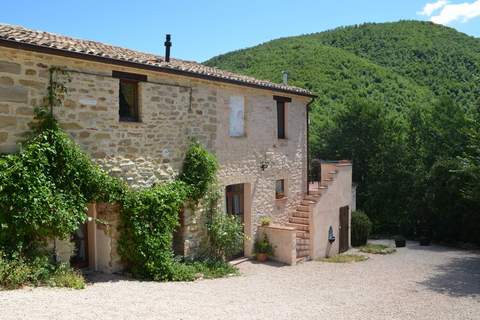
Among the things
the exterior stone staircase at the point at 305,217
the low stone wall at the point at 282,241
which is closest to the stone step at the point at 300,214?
the exterior stone staircase at the point at 305,217

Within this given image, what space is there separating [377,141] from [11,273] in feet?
80.4

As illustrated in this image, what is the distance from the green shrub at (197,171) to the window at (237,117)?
67.4 inches

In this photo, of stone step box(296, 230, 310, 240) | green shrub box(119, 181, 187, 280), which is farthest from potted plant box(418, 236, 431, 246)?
green shrub box(119, 181, 187, 280)

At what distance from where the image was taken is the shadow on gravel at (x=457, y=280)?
1056cm

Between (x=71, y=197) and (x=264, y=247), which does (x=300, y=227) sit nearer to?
(x=264, y=247)

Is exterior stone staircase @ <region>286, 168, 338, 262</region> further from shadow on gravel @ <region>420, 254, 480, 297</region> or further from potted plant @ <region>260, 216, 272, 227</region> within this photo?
shadow on gravel @ <region>420, 254, 480, 297</region>

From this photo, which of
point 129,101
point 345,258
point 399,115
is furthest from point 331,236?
point 399,115

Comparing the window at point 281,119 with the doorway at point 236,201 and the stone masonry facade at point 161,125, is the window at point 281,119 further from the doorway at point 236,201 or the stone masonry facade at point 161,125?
the doorway at point 236,201

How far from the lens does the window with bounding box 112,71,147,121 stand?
9.73 m

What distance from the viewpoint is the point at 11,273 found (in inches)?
268

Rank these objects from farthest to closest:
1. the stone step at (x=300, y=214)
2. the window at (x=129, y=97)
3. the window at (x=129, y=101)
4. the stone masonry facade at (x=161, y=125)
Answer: the stone step at (x=300, y=214), the window at (x=129, y=101), the window at (x=129, y=97), the stone masonry facade at (x=161, y=125)

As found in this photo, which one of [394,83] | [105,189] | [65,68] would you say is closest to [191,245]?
[105,189]

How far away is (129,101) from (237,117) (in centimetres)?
388

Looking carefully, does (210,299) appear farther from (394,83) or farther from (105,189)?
(394,83)
